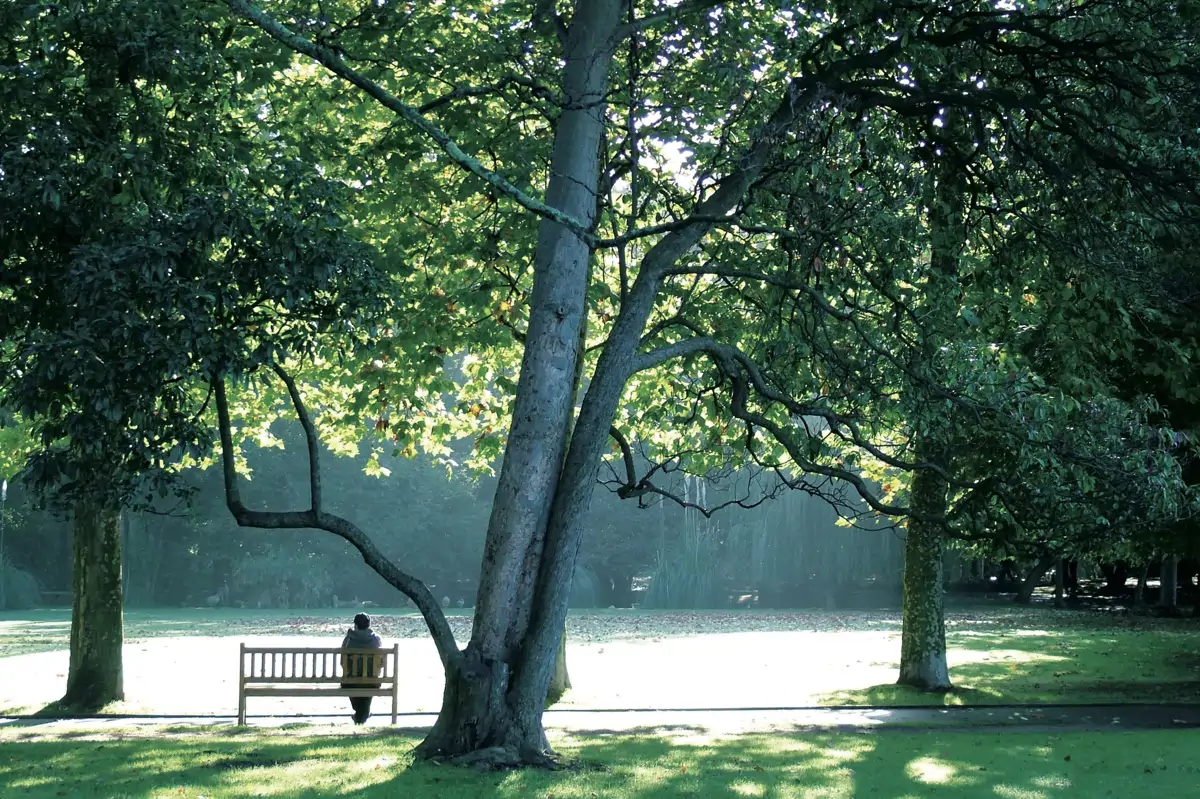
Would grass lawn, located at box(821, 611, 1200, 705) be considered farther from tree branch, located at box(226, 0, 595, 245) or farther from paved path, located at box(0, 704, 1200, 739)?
tree branch, located at box(226, 0, 595, 245)

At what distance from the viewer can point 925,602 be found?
20.8 m

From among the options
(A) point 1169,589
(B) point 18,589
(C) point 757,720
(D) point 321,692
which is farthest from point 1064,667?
(B) point 18,589

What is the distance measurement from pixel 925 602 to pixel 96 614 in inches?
500

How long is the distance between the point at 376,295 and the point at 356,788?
4.01 meters

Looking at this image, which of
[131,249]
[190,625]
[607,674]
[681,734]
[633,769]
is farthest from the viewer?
[190,625]

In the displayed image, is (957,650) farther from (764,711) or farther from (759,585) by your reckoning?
(759,585)

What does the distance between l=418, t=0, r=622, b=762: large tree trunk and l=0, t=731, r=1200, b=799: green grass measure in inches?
24.3

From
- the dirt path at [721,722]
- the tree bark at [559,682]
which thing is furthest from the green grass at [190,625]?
the tree bark at [559,682]

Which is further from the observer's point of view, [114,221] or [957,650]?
[957,650]

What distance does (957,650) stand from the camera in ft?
99.8

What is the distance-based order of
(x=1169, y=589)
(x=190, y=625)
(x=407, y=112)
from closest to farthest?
(x=407, y=112)
(x=190, y=625)
(x=1169, y=589)

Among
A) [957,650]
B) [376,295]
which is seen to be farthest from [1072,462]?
[957,650]

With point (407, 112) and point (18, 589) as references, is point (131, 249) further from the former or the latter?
point (18, 589)

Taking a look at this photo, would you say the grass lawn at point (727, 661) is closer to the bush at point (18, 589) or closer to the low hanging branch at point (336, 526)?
the low hanging branch at point (336, 526)
